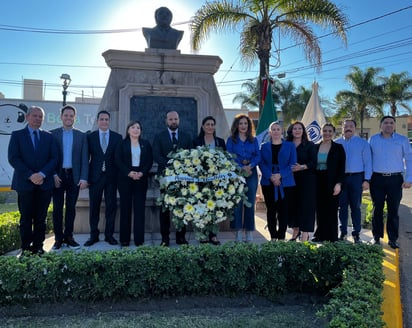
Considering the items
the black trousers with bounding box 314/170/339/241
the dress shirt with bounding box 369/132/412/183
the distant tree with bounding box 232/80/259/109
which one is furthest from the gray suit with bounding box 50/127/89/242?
the distant tree with bounding box 232/80/259/109

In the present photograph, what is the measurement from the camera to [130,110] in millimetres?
5625

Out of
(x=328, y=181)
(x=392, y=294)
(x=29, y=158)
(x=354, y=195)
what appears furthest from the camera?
(x=354, y=195)

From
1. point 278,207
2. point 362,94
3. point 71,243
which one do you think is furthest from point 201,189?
point 362,94

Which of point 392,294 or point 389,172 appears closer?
point 392,294

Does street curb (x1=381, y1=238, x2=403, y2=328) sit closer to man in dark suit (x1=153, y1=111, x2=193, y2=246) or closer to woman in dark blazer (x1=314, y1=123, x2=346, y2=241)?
woman in dark blazer (x1=314, y1=123, x2=346, y2=241)

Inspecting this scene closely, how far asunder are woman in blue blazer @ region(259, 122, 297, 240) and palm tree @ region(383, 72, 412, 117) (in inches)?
1097

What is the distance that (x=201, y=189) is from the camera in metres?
4.23

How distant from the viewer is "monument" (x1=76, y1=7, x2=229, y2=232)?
5598mm

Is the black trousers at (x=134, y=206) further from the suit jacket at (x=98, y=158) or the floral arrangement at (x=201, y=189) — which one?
the floral arrangement at (x=201, y=189)

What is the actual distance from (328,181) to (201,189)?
6.27 ft

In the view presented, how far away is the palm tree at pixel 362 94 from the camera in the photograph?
91.9 ft

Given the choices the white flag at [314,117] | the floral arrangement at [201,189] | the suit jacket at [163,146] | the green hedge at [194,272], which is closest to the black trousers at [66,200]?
the suit jacket at [163,146]

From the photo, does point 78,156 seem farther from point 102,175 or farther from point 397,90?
point 397,90

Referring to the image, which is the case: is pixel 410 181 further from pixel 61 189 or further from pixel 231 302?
pixel 61 189
